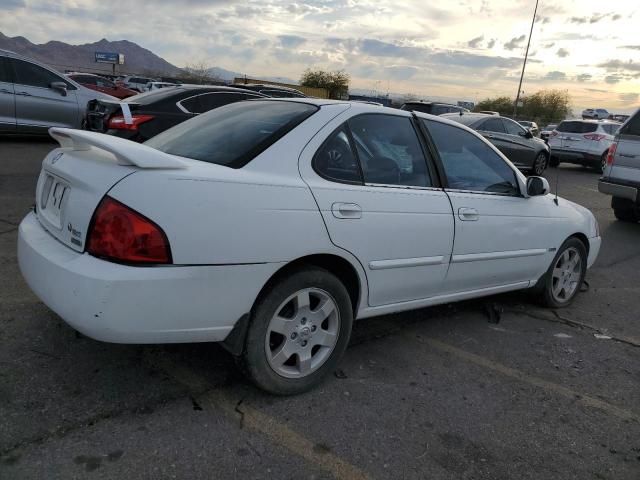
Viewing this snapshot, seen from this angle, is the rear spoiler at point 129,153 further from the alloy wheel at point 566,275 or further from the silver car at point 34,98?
the silver car at point 34,98

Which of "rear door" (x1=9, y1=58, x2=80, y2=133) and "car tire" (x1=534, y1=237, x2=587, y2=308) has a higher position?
"rear door" (x1=9, y1=58, x2=80, y2=133)

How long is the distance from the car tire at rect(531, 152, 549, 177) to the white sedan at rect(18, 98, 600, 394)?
39.8 feet

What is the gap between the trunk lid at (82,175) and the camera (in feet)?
8.33

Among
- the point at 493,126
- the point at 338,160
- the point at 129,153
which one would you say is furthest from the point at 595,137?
the point at 129,153

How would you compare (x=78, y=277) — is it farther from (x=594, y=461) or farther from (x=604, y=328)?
(x=604, y=328)

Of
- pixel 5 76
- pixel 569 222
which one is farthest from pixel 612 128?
pixel 5 76

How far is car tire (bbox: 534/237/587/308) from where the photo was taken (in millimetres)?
4742

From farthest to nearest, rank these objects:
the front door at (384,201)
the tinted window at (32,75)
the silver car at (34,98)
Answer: the tinted window at (32,75)
the silver car at (34,98)
the front door at (384,201)

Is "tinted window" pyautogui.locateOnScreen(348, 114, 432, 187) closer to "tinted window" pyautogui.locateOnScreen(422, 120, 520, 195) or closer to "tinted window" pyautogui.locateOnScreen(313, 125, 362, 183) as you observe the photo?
Result: "tinted window" pyautogui.locateOnScreen(313, 125, 362, 183)

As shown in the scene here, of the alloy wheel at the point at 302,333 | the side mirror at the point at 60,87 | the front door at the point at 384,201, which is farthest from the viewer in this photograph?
the side mirror at the point at 60,87

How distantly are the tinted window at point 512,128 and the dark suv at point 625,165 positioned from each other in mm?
5617

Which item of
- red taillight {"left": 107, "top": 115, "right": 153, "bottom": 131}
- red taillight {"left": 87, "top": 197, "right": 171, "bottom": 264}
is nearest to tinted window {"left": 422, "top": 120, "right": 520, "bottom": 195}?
red taillight {"left": 87, "top": 197, "right": 171, "bottom": 264}

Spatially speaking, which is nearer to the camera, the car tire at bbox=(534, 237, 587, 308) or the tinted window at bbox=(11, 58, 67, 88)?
the car tire at bbox=(534, 237, 587, 308)

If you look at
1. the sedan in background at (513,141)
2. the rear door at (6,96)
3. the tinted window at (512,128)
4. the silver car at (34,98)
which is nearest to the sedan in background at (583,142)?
the sedan in background at (513,141)
